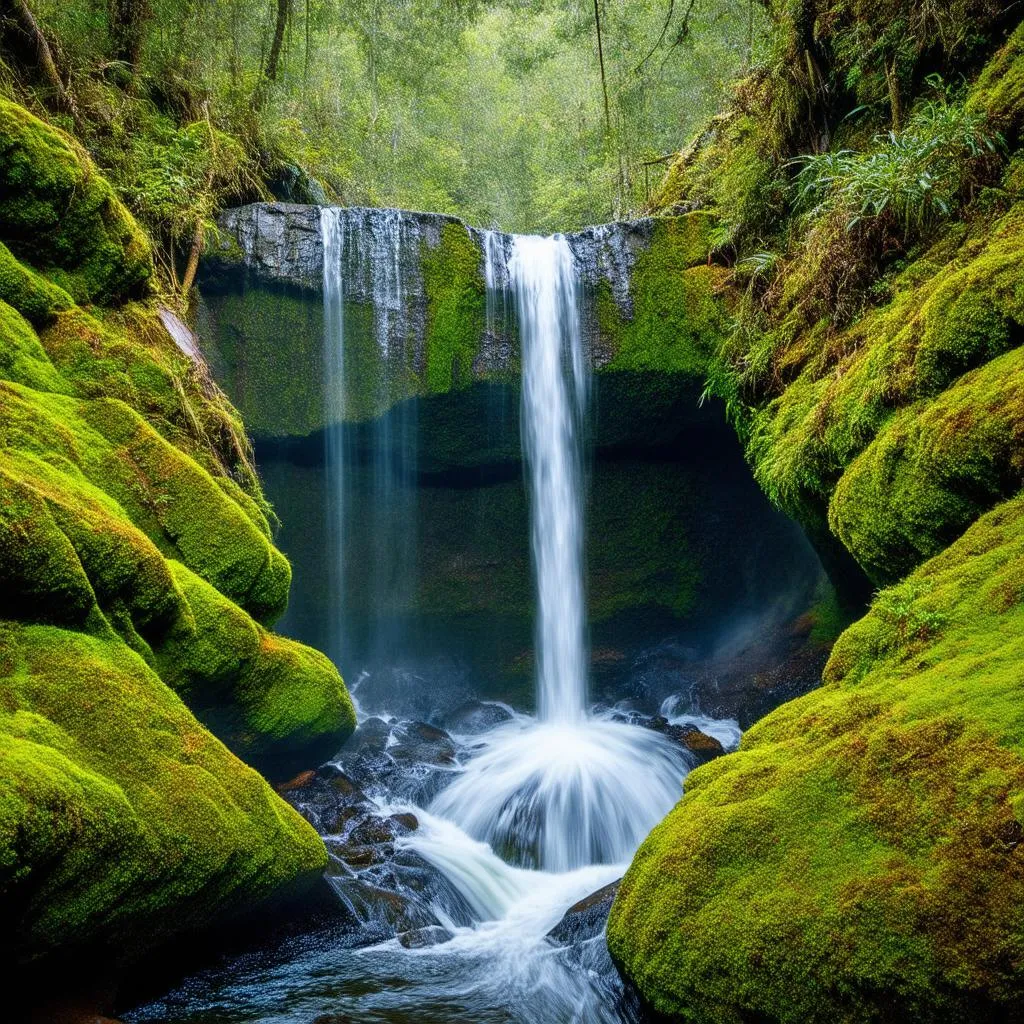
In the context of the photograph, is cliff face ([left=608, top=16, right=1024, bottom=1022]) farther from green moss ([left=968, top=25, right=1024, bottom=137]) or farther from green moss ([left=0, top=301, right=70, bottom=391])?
green moss ([left=0, top=301, right=70, bottom=391])

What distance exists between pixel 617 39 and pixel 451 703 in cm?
860

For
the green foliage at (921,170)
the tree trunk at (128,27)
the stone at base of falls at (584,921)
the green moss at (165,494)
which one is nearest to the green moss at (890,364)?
the green foliage at (921,170)

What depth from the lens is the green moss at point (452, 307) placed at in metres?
9.39

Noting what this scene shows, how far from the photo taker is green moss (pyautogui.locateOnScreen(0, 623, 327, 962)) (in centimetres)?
252

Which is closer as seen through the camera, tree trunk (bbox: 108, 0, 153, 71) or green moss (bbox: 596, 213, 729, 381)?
tree trunk (bbox: 108, 0, 153, 71)

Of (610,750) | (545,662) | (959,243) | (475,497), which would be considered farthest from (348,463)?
(959,243)

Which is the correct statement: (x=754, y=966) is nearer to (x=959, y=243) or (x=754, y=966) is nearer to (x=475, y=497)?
(x=959, y=243)

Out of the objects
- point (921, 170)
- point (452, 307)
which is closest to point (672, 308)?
point (452, 307)

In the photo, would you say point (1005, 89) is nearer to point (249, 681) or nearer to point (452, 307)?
point (452, 307)

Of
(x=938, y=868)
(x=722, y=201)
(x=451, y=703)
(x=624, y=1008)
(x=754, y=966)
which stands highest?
(x=722, y=201)

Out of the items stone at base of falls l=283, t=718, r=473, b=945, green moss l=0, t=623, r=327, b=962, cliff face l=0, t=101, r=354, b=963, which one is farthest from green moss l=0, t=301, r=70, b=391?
stone at base of falls l=283, t=718, r=473, b=945

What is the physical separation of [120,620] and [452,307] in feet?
21.1

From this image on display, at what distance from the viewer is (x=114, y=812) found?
279 cm

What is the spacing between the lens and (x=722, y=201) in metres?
9.18
